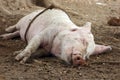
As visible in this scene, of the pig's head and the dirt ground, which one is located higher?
the pig's head

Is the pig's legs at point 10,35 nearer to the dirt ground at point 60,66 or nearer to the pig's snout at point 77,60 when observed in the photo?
the dirt ground at point 60,66

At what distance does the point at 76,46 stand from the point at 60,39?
418 mm

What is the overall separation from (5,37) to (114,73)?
2338 mm

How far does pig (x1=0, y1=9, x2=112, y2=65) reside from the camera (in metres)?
4.93

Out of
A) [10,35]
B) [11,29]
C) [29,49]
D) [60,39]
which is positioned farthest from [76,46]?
[11,29]

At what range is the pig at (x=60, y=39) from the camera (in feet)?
16.2

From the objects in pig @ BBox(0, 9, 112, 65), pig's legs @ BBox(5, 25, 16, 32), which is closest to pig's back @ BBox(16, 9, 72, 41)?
pig @ BBox(0, 9, 112, 65)

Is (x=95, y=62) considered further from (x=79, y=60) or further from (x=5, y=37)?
(x=5, y=37)

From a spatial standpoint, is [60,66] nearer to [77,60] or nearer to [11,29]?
[77,60]

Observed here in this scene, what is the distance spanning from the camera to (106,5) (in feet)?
38.6

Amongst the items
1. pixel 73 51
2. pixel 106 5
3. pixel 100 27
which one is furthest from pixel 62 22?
pixel 106 5

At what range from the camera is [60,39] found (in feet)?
17.3

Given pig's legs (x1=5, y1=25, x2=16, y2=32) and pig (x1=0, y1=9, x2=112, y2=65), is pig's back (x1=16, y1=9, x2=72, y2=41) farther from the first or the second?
pig's legs (x1=5, y1=25, x2=16, y2=32)

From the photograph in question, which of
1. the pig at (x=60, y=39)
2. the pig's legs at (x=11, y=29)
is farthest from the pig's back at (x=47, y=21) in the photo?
the pig's legs at (x=11, y=29)
